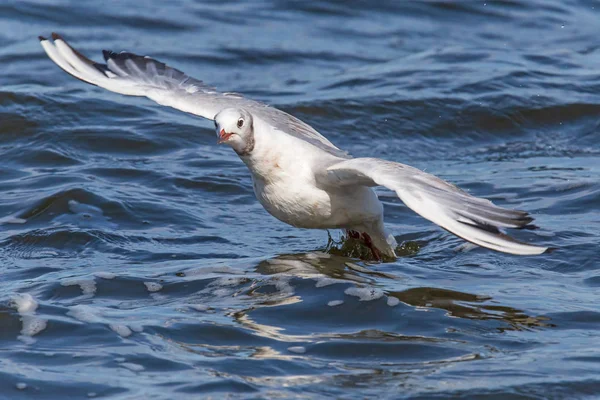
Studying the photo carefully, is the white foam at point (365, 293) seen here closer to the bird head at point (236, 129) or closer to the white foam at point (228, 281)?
the white foam at point (228, 281)

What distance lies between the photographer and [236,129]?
662cm

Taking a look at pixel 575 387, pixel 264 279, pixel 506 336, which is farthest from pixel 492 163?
pixel 575 387

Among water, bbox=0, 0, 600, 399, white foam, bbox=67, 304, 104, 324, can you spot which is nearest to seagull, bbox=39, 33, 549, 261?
water, bbox=0, 0, 600, 399

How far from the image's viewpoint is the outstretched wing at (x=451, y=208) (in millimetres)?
5473

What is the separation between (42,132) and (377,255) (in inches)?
179

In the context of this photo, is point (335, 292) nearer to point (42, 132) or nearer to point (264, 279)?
point (264, 279)

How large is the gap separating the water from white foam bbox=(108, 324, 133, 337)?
0.02 metres

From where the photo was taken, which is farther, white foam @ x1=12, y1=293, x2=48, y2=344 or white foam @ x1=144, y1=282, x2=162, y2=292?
white foam @ x1=144, y1=282, x2=162, y2=292

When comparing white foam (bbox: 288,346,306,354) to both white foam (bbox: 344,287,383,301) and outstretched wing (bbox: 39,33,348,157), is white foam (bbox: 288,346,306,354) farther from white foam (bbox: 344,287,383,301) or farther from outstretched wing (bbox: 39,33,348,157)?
outstretched wing (bbox: 39,33,348,157)

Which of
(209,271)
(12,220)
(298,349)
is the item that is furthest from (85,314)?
(12,220)

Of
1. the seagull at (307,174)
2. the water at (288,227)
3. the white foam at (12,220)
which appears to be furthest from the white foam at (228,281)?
the white foam at (12,220)

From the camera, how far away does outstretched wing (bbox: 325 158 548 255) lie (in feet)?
18.0

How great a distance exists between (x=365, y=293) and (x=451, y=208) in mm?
755

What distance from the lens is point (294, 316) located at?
18.9 ft
